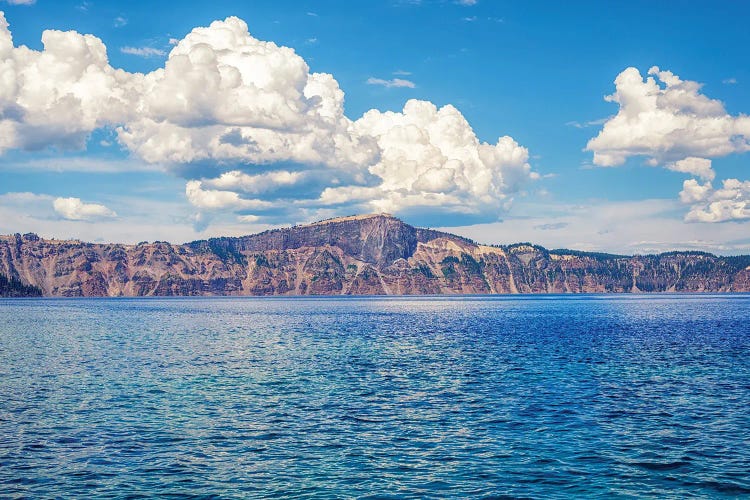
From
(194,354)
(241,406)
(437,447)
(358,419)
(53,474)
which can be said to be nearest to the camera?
(53,474)

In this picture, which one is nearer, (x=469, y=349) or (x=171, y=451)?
(x=171, y=451)

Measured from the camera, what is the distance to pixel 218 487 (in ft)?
103

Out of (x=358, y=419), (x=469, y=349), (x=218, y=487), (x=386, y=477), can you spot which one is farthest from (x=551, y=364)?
(x=218, y=487)

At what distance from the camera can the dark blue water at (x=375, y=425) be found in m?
32.3

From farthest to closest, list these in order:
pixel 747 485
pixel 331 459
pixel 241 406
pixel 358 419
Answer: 1. pixel 241 406
2. pixel 358 419
3. pixel 331 459
4. pixel 747 485

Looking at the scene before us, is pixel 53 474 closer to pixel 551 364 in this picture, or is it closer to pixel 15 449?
Answer: pixel 15 449

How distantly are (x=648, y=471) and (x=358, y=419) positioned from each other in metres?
20.1

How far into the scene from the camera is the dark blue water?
32312mm

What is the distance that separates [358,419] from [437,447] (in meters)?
9.26

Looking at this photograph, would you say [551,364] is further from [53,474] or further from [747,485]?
[53,474]

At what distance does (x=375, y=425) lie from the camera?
147 feet

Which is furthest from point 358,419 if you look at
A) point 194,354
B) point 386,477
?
point 194,354

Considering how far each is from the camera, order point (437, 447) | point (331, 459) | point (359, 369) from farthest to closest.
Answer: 1. point (359, 369)
2. point (437, 447)
3. point (331, 459)

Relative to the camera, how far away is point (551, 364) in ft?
261
